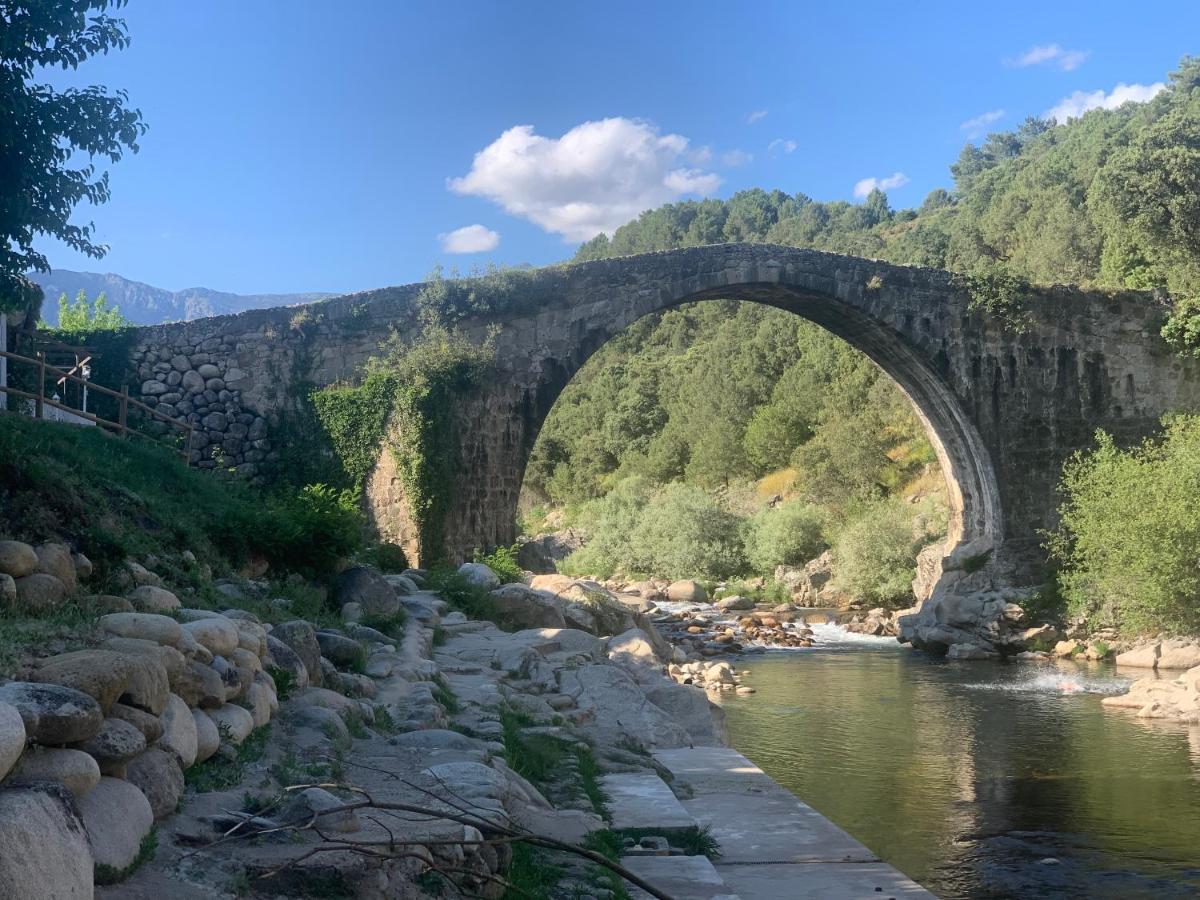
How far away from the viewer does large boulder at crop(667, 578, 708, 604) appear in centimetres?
2603

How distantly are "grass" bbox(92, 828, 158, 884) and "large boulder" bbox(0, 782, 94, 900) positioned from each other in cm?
13

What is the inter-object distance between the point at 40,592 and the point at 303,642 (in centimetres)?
133

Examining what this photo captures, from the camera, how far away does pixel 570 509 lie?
4562cm

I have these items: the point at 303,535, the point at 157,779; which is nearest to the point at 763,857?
the point at 157,779

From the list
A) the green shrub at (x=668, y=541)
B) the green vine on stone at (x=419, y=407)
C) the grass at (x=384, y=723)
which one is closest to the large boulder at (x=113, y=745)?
the grass at (x=384, y=723)

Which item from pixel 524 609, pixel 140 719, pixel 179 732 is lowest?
pixel 524 609

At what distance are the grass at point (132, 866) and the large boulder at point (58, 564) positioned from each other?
243cm

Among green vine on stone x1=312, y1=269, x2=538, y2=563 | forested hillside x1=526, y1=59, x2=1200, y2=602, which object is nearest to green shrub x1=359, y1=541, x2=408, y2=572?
green vine on stone x1=312, y1=269, x2=538, y2=563

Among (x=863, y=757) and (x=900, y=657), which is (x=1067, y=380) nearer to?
(x=900, y=657)

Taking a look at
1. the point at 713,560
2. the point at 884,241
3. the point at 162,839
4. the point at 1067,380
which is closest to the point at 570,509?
the point at 713,560

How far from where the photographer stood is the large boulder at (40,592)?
16.0 feet

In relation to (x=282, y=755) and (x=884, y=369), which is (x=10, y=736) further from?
(x=884, y=369)

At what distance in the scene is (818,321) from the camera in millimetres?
19719

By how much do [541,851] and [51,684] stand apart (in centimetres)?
190
